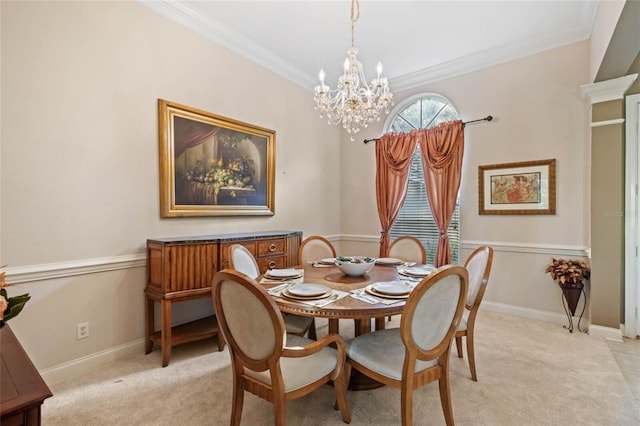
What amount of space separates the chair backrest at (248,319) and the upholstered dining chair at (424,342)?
58cm

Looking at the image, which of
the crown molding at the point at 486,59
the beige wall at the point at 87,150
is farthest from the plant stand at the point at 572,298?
the beige wall at the point at 87,150

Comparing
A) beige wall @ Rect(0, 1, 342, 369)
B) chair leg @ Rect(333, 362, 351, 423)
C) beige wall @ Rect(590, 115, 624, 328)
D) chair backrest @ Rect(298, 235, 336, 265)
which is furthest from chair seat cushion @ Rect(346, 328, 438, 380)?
beige wall @ Rect(590, 115, 624, 328)

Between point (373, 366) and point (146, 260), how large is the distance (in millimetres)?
2106

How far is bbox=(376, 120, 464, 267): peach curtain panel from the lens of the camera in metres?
3.85

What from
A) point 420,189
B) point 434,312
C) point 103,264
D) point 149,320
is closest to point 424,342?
point 434,312

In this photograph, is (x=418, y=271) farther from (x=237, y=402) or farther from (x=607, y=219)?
(x=607, y=219)

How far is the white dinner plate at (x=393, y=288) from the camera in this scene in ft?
5.91

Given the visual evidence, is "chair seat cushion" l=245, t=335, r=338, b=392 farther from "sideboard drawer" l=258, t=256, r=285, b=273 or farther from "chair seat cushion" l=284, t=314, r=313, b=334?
"sideboard drawer" l=258, t=256, r=285, b=273

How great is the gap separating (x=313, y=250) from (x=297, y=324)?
40.5 inches

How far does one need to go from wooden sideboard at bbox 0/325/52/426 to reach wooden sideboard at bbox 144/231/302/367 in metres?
1.44

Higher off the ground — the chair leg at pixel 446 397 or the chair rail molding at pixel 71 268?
the chair rail molding at pixel 71 268

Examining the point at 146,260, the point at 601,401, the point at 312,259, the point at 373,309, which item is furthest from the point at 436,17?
the point at 146,260

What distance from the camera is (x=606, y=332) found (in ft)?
9.69

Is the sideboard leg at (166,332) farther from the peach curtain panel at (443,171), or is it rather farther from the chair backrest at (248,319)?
the peach curtain panel at (443,171)
